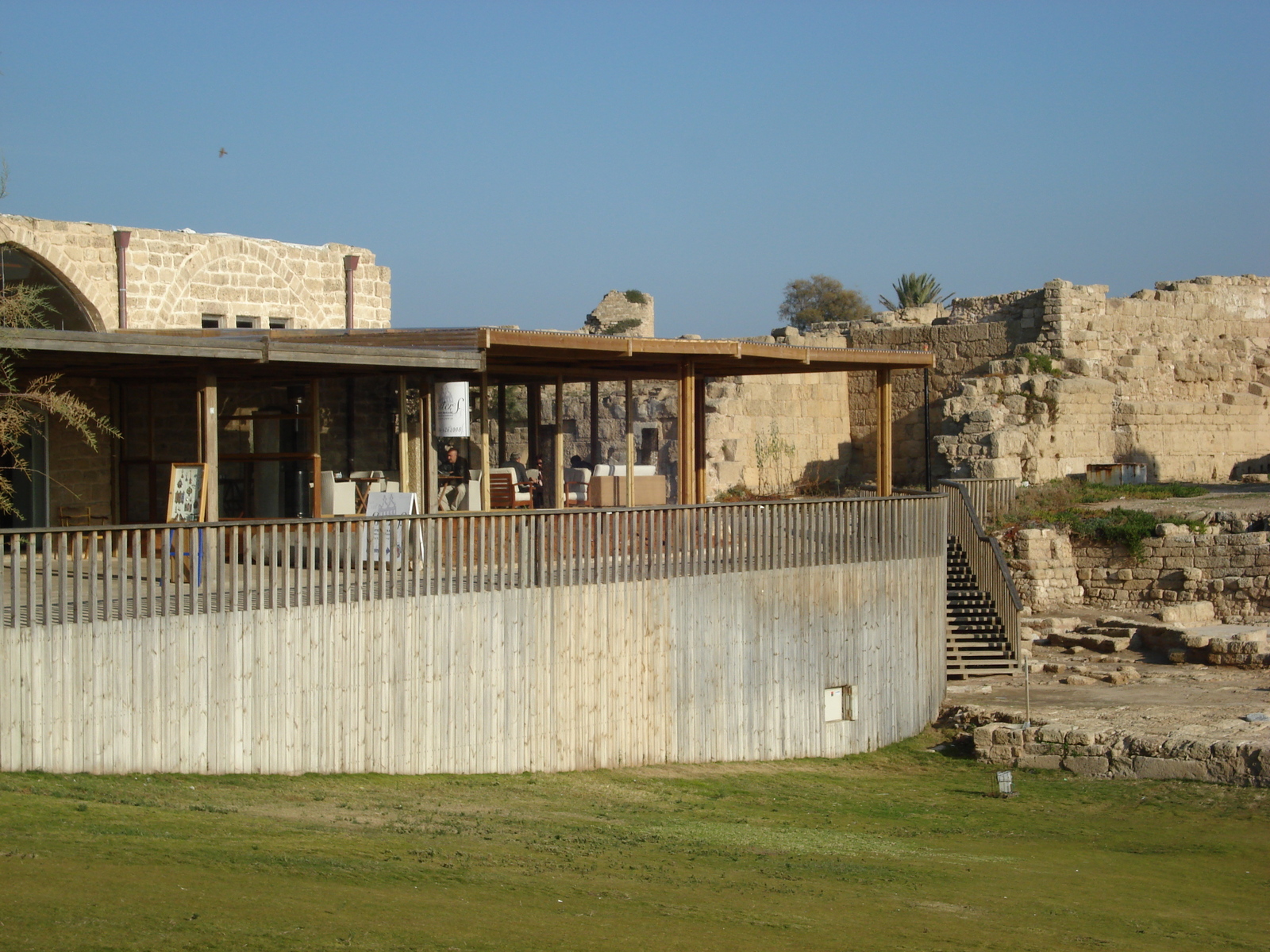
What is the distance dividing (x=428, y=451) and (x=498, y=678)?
333 centimetres

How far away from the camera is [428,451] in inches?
595

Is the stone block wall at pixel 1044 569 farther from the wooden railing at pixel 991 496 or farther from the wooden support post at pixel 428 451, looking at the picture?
the wooden support post at pixel 428 451

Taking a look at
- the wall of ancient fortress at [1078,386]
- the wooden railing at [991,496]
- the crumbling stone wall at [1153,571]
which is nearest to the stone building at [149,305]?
the wooden railing at [991,496]

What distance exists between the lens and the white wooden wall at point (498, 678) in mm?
10305

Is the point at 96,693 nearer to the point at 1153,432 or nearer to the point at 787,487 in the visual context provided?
the point at 787,487

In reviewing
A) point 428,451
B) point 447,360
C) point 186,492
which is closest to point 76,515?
point 186,492

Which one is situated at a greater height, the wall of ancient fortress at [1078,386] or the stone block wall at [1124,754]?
the wall of ancient fortress at [1078,386]

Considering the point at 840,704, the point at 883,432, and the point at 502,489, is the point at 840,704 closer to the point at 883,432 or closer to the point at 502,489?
the point at 883,432

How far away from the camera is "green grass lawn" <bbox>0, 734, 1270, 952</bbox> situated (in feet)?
22.7

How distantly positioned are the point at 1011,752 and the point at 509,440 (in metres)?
14.3

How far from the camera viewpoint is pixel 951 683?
19109 millimetres

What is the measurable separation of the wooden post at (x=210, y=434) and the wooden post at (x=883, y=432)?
8870 mm

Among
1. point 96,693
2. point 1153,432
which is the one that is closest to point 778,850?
point 96,693

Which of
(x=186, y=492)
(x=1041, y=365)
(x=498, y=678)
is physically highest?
(x=1041, y=365)
